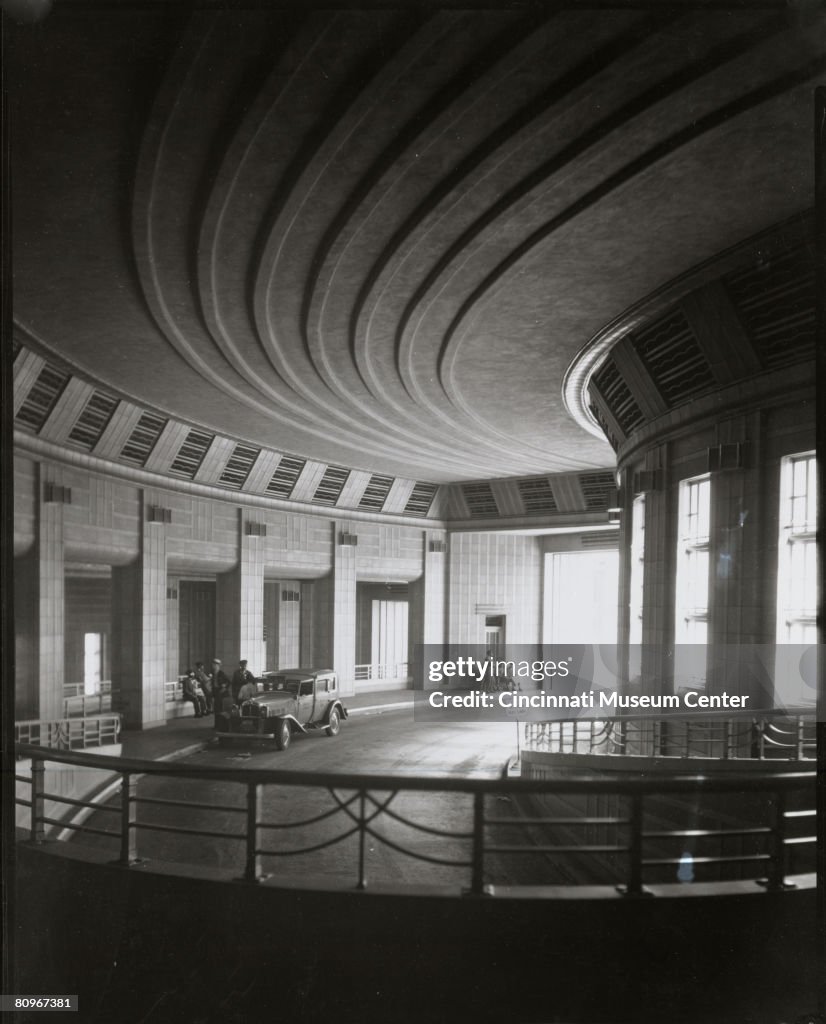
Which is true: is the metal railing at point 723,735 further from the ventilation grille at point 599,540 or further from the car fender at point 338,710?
the ventilation grille at point 599,540

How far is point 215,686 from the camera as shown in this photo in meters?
3.43

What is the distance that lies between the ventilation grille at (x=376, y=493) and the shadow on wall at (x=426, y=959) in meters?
2.74

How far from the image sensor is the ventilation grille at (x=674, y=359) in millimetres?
4305

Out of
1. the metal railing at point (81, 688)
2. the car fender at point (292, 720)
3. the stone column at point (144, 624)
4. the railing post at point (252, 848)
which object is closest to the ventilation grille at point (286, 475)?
the stone column at point (144, 624)

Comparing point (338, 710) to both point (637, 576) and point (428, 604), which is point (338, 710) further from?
point (637, 576)

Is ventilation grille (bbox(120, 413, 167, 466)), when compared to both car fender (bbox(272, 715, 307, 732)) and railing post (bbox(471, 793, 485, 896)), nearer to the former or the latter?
car fender (bbox(272, 715, 307, 732))

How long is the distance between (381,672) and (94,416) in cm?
219

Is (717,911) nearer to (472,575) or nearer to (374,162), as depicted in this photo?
(374,162)

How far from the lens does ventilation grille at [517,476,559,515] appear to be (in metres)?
6.77

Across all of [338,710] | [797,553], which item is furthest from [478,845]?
[797,553]

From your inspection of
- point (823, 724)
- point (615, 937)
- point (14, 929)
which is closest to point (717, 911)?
point (615, 937)

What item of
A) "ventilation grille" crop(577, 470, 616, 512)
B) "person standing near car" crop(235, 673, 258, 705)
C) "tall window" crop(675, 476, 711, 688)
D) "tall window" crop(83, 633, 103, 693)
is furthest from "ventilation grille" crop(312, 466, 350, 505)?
"ventilation grille" crop(577, 470, 616, 512)

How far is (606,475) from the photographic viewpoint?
912 cm

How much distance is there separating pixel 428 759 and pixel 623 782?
1091 mm
